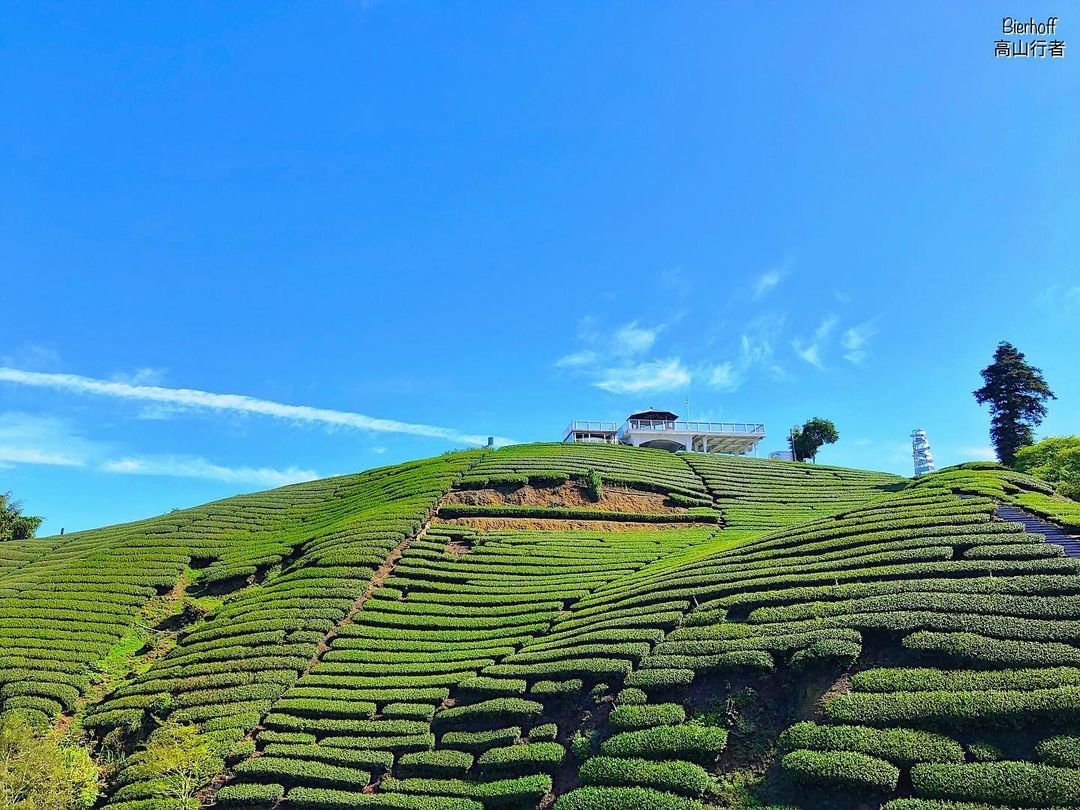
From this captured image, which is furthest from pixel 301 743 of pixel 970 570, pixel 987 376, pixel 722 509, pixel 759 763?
pixel 987 376

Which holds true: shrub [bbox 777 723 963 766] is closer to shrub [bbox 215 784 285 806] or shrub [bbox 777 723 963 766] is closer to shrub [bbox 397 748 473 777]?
shrub [bbox 397 748 473 777]

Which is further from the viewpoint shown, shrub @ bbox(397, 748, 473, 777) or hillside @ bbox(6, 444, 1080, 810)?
shrub @ bbox(397, 748, 473, 777)

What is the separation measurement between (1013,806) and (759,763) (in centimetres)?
426

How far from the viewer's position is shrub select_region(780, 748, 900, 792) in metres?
11.7

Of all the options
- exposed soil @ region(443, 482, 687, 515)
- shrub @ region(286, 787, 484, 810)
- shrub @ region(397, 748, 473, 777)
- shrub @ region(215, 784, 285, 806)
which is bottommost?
shrub @ region(215, 784, 285, 806)

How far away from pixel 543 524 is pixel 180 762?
20966mm

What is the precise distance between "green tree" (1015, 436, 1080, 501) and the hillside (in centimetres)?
349

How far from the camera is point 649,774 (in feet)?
44.7

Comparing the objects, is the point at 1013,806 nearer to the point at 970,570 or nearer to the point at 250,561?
the point at 970,570

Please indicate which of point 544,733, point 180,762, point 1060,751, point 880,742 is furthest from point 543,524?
point 1060,751

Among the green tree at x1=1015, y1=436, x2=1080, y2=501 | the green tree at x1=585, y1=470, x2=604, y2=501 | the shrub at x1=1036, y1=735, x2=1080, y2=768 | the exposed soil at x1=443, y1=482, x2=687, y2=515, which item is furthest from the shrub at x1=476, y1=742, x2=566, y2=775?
the green tree at x1=1015, y1=436, x2=1080, y2=501

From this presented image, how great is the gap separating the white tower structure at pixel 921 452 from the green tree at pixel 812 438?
2825 centimetres

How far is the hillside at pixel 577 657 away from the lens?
1268 cm

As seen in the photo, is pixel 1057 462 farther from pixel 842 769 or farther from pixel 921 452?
pixel 921 452
